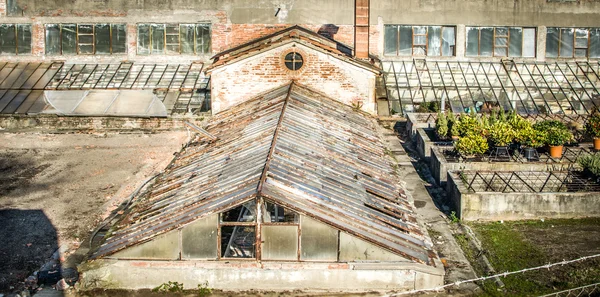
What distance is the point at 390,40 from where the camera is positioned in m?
37.8

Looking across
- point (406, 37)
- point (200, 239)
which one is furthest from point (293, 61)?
point (200, 239)

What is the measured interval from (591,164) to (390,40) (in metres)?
17.6

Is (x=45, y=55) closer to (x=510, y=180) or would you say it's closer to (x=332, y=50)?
(x=332, y=50)

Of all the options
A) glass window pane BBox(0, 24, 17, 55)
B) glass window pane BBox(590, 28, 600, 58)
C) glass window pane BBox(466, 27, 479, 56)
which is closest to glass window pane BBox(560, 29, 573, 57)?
glass window pane BBox(590, 28, 600, 58)

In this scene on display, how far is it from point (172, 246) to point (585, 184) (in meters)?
13.1

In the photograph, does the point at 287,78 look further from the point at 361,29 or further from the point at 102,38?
the point at 102,38

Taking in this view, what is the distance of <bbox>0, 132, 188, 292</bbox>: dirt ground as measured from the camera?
741 inches

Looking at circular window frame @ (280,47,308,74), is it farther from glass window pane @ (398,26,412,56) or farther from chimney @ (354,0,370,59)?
glass window pane @ (398,26,412,56)

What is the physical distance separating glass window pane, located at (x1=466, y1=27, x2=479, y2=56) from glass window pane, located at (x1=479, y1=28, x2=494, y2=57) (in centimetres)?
21

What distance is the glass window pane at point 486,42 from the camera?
37.7m

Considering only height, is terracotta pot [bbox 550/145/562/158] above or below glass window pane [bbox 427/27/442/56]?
below

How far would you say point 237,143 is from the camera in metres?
20.6

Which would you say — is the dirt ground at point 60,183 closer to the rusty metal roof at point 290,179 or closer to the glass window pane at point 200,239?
the rusty metal roof at point 290,179

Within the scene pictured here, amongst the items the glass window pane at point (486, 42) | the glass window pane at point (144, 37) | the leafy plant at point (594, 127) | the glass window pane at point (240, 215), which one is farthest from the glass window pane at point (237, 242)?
the glass window pane at point (486, 42)
